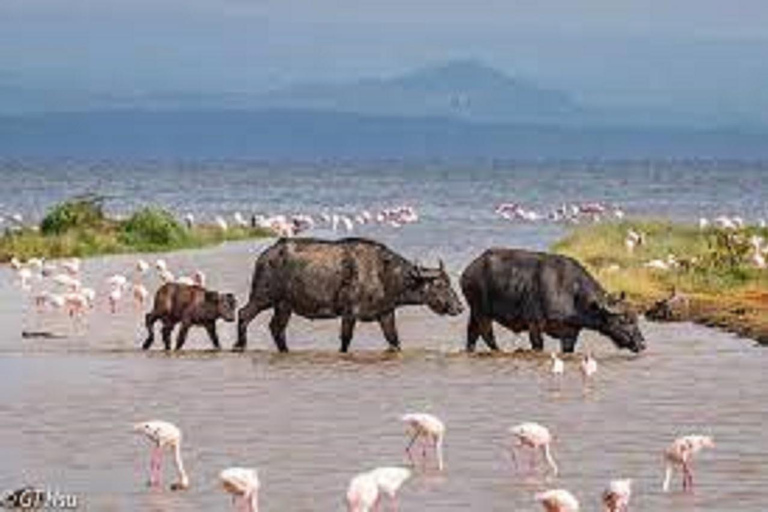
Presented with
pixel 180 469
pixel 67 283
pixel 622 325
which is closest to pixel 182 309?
pixel 622 325

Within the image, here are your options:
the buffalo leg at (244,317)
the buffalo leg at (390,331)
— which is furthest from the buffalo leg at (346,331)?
the buffalo leg at (244,317)

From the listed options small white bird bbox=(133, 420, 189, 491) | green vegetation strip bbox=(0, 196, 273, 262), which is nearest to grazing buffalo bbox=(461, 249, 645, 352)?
small white bird bbox=(133, 420, 189, 491)

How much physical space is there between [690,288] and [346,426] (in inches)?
881

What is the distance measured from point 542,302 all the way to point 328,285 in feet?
11.2

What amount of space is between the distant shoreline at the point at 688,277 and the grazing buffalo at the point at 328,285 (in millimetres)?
6196

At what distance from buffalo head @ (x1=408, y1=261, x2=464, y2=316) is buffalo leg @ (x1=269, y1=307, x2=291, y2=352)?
2234 millimetres

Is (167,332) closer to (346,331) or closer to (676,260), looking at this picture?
(346,331)

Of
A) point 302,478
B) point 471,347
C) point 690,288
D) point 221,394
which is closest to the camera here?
point 302,478

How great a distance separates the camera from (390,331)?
118 ft

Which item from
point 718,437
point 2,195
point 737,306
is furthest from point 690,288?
point 2,195

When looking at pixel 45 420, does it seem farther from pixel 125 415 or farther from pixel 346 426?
pixel 346 426

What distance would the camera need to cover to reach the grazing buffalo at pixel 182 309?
1400 inches

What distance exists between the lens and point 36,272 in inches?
2254

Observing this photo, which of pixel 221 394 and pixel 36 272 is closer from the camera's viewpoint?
pixel 221 394
